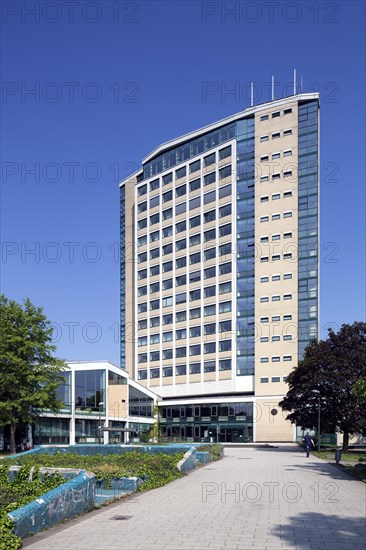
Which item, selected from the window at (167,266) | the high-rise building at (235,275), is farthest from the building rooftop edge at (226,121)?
the window at (167,266)

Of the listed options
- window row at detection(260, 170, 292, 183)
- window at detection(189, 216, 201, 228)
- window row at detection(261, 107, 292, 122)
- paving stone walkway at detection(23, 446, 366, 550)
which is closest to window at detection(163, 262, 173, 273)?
window at detection(189, 216, 201, 228)

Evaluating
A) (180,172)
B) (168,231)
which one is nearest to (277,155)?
(180,172)

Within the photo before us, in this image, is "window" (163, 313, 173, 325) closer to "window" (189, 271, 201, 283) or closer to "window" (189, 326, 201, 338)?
"window" (189, 326, 201, 338)

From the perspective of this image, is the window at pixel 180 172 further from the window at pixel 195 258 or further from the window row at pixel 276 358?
the window row at pixel 276 358

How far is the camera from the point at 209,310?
9044cm

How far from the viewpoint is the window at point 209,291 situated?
90.2 m

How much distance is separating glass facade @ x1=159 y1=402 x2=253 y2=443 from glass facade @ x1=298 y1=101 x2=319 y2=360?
12.5 meters

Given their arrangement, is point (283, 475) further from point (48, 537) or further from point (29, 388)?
point (29, 388)

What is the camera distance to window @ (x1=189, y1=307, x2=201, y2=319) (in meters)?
91.8

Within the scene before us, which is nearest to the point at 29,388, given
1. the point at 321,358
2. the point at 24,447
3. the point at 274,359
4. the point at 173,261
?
the point at 24,447

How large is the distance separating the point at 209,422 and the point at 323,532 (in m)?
78.9

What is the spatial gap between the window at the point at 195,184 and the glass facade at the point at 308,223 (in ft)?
55.1

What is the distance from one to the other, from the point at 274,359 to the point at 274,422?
895cm

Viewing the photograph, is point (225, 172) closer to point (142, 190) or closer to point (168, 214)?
point (168, 214)
